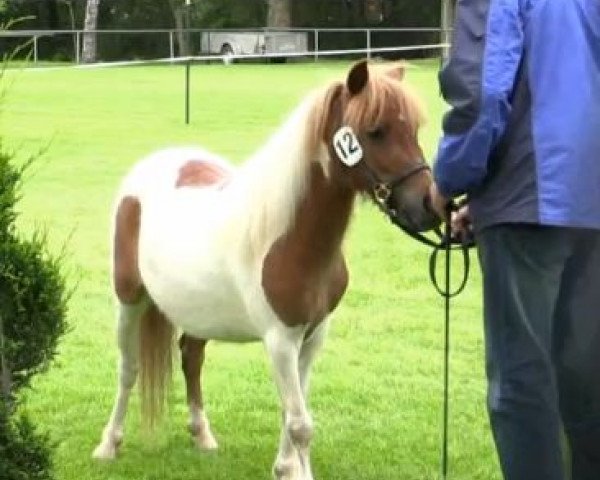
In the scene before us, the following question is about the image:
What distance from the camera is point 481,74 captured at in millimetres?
3113

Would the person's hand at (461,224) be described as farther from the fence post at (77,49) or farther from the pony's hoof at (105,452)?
the fence post at (77,49)

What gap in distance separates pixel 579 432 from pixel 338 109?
1292mm

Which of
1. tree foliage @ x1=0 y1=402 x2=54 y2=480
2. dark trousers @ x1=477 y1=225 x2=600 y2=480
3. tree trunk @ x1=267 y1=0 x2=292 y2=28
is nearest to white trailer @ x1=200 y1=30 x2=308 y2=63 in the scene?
tree trunk @ x1=267 y1=0 x2=292 y2=28

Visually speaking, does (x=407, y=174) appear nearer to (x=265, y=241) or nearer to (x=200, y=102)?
(x=265, y=241)

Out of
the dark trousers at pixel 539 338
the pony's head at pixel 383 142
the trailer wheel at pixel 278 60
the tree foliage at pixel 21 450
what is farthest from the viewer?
the trailer wheel at pixel 278 60

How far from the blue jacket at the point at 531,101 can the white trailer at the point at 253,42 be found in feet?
130

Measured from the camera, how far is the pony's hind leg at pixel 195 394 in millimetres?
5406

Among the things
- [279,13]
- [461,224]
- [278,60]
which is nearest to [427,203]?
[461,224]

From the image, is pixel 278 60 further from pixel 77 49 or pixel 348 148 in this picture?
pixel 348 148

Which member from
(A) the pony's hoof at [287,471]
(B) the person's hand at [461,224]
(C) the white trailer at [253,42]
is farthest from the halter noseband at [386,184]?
(C) the white trailer at [253,42]

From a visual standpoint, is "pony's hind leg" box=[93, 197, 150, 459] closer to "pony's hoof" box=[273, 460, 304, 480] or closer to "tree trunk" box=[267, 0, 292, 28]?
"pony's hoof" box=[273, 460, 304, 480]

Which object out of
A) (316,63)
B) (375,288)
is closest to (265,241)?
(375,288)

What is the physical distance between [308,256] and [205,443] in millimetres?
1385

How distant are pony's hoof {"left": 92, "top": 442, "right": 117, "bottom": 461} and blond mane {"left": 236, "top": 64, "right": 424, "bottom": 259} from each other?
1.32 metres
